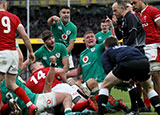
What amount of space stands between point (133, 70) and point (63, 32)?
3.79 m

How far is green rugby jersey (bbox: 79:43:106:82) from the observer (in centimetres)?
632

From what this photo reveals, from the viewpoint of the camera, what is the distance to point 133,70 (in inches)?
158

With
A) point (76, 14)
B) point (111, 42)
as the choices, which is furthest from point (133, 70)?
point (76, 14)

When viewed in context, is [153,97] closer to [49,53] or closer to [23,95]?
[23,95]

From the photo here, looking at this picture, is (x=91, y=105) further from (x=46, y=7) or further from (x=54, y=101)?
(x=46, y=7)

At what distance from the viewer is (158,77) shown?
536 centimetres

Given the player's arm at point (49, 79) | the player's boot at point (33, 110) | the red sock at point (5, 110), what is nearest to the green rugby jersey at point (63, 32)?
the player's arm at point (49, 79)

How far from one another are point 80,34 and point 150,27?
20062 mm

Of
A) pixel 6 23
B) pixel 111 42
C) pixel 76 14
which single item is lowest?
pixel 111 42

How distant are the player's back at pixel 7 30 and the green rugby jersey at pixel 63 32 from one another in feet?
9.40

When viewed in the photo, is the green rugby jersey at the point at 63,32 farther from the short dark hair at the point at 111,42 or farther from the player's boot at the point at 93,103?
the short dark hair at the point at 111,42

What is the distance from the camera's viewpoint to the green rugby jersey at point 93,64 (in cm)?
632

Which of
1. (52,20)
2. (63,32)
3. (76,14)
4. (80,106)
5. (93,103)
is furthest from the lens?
(76,14)

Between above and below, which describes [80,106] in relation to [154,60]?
below
